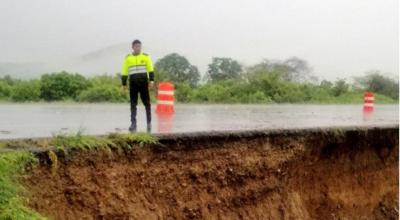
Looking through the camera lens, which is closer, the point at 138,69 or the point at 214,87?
the point at 138,69

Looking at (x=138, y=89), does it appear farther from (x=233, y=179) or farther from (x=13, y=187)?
(x=13, y=187)

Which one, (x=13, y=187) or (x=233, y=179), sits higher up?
(x=13, y=187)

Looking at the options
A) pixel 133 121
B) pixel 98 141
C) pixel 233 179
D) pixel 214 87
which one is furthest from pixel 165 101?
pixel 214 87

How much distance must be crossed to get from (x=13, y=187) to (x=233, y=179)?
3.32m

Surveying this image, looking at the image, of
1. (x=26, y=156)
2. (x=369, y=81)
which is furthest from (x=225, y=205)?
(x=369, y=81)

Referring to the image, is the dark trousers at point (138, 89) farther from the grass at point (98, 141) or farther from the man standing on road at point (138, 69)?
the grass at point (98, 141)

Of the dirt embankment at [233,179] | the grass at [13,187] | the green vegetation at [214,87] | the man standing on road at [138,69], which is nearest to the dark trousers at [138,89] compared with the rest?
the man standing on road at [138,69]

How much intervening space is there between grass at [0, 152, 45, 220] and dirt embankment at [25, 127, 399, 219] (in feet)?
0.54

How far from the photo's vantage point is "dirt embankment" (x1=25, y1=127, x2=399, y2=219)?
5883mm

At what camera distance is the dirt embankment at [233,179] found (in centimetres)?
588

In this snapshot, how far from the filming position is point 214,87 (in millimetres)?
33812

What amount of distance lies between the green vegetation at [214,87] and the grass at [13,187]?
15.6 meters

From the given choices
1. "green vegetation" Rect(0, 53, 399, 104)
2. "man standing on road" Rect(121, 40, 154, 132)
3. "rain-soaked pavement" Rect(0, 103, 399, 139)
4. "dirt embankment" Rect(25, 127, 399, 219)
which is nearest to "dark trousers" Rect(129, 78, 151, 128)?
"man standing on road" Rect(121, 40, 154, 132)

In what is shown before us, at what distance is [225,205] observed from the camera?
7.50m
